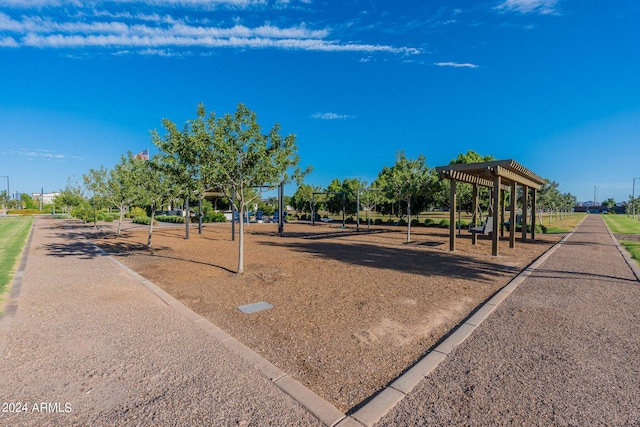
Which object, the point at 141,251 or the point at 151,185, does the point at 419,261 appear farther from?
the point at 151,185

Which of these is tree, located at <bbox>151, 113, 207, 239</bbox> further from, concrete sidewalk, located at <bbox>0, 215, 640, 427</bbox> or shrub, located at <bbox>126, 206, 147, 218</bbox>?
shrub, located at <bbox>126, 206, 147, 218</bbox>

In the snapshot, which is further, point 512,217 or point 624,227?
point 624,227

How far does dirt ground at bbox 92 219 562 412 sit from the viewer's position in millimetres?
3555

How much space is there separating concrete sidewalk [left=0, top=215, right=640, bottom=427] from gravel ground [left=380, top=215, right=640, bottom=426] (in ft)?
0.05

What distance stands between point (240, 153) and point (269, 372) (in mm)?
5642

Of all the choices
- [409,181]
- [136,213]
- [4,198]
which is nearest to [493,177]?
[409,181]

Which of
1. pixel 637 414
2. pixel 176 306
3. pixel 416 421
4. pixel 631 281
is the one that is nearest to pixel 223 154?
pixel 176 306

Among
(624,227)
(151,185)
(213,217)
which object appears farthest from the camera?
(213,217)

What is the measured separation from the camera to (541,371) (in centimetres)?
331

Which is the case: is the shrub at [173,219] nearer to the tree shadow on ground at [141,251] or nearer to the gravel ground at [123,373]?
the tree shadow on ground at [141,251]

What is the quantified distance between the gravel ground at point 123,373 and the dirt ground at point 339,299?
0.50 metres

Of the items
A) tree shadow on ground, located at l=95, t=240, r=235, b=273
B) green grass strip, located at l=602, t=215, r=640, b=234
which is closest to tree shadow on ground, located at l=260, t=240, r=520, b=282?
tree shadow on ground, located at l=95, t=240, r=235, b=273

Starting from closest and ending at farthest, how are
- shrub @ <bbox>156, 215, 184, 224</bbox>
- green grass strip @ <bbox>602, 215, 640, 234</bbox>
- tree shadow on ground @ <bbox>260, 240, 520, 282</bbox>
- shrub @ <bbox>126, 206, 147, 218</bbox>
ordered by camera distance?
tree shadow on ground @ <bbox>260, 240, 520, 282</bbox>, green grass strip @ <bbox>602, 215, 640, 234</bbox>, shrub @ <bbox>156, 215, 184, 224</bbox>, shrub @ <bbox>126, 206, 147, 218</bbox>

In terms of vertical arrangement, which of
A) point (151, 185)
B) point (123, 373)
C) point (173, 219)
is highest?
point (151, 185)
